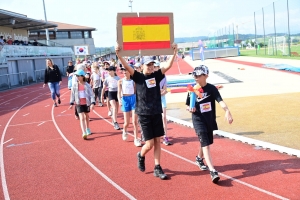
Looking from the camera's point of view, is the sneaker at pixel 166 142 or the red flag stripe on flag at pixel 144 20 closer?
the red flag stripe on flag at pixel 144 20

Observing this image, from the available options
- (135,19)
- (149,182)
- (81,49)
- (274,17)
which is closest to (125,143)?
(149,182)

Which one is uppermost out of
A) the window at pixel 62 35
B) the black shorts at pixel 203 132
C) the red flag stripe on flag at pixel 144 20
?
the window at pixel 62 35

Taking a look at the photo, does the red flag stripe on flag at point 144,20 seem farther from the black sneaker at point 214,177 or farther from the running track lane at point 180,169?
the black sneaker at point 214,177

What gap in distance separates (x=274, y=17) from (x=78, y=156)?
35.3m

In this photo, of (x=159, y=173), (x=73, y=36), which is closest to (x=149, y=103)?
(x=159, y=173)

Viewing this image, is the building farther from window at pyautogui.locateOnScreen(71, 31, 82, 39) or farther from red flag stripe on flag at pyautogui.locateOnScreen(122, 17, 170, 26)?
red flag stripe on flag at pyautogui.locateOnScreen(122, 17, 170, 26)

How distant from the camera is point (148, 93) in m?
5.69

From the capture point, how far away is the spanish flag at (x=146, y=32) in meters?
6.29

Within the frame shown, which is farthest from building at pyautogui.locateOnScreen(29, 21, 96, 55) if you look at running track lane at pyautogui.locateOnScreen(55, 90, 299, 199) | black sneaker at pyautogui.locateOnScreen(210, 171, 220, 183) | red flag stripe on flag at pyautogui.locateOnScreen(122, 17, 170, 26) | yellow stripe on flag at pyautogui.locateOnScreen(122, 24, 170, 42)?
black sneaker at pyautogui.locateOnScreen(210, 171, 220, 183)

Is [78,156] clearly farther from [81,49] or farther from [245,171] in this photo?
[81,49]

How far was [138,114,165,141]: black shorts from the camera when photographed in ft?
18.9

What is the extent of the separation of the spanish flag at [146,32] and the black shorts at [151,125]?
141cm

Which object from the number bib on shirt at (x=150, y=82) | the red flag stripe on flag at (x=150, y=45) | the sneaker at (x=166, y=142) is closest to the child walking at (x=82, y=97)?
the sneaker at (x=166, y=142)

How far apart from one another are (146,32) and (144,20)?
282 millimetres
